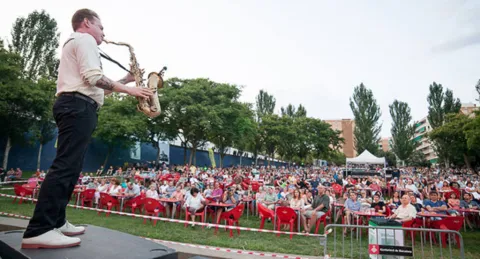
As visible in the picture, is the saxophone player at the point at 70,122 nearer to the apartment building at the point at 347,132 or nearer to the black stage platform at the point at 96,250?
the black stage platform at the point at 96,250

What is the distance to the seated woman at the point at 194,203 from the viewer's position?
8977 mm

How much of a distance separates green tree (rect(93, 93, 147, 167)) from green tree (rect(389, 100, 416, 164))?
4620cm

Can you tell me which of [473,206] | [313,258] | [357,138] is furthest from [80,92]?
[357,138]

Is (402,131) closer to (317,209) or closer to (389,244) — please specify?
(317,209)

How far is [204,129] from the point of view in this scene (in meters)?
28.4

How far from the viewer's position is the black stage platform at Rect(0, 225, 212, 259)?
181cm

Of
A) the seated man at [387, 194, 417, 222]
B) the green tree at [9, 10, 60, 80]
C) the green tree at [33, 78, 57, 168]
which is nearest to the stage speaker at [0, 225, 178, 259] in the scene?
the seated man at [387, 194, 417, 222]

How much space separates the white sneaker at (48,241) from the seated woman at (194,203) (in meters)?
7.18

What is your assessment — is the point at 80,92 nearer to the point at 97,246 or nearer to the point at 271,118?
the point at 97,246

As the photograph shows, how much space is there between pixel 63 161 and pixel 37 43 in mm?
31275

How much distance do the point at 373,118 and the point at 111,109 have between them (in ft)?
146

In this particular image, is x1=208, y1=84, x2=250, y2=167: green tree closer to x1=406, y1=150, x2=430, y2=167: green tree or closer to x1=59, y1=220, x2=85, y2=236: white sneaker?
x1=59, y1=220, x2=85, y2=236: white sneaker

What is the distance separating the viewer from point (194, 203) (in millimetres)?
9070

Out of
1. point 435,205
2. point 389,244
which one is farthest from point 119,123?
point 389,244
